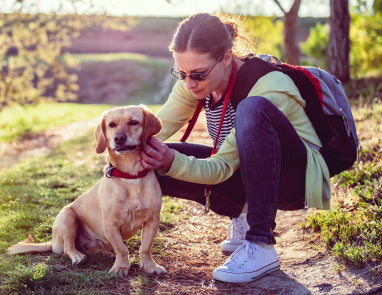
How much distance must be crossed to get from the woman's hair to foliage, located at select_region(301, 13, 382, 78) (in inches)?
300

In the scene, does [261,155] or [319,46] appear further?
[319,46]

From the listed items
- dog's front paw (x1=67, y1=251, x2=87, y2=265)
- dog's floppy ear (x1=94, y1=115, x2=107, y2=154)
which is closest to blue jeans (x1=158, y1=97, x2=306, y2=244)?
dog's floppy ear (x1=94, y1=115, x2=107, y2=154)

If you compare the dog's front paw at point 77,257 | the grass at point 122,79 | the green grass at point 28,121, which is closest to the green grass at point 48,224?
the dog's front paw at point 77,257

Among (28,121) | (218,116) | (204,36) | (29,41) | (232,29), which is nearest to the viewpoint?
(204,36)

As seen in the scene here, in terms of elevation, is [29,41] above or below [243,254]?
above

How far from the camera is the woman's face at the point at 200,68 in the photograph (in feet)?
8.99

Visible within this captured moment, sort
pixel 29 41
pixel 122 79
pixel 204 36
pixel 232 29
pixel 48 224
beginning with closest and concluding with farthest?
pixel 204 36 → pixel 232 29 → pixel 48 224 → pixel 29 41 → pixel 122 79

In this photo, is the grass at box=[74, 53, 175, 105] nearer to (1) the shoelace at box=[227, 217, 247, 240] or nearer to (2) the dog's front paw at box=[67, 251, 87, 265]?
(1) the shoelace at box=[227, 217, 247, 240]

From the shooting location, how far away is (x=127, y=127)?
2.76 m

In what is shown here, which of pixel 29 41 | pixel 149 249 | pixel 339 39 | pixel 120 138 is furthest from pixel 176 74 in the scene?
pixel 29 41

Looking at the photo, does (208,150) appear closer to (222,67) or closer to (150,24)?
(222,67)

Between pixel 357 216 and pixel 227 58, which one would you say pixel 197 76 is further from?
pixel 357 216

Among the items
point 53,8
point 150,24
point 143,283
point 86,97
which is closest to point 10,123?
point 53,8

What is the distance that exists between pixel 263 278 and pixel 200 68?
1.38 m
